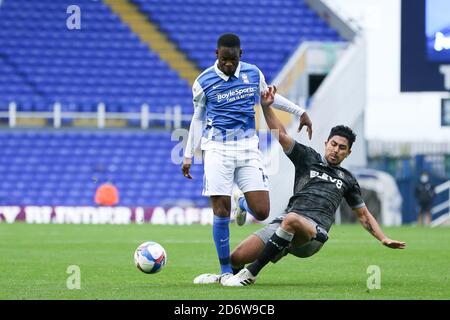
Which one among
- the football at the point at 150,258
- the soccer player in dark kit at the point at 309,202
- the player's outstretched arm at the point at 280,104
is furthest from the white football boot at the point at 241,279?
the player's outstretched arm at the point at 280,104

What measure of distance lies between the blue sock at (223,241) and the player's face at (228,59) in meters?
1.31

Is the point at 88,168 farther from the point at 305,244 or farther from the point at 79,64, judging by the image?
the point at 305,244

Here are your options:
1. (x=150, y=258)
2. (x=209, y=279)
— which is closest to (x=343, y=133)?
(x=209, y=279)

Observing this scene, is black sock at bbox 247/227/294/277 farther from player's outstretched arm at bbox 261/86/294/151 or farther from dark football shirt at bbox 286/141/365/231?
player's outstretched arm at bbox 261/86/294/151

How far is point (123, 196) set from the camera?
2895 cm

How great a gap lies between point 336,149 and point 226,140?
3.22 ft

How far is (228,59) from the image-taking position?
988cm

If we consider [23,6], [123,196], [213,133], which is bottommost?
[123,196]

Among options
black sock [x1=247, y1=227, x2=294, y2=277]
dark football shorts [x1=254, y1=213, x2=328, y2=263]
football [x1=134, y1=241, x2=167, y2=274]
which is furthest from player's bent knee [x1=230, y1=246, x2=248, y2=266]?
football [x1=134, y1=241, x2=167, y2=274]

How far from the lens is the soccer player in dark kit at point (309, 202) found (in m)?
9.66

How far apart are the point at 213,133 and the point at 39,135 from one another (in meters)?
20.6

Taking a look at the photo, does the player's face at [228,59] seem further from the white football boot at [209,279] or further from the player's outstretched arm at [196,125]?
the white football boot at [209,279]
